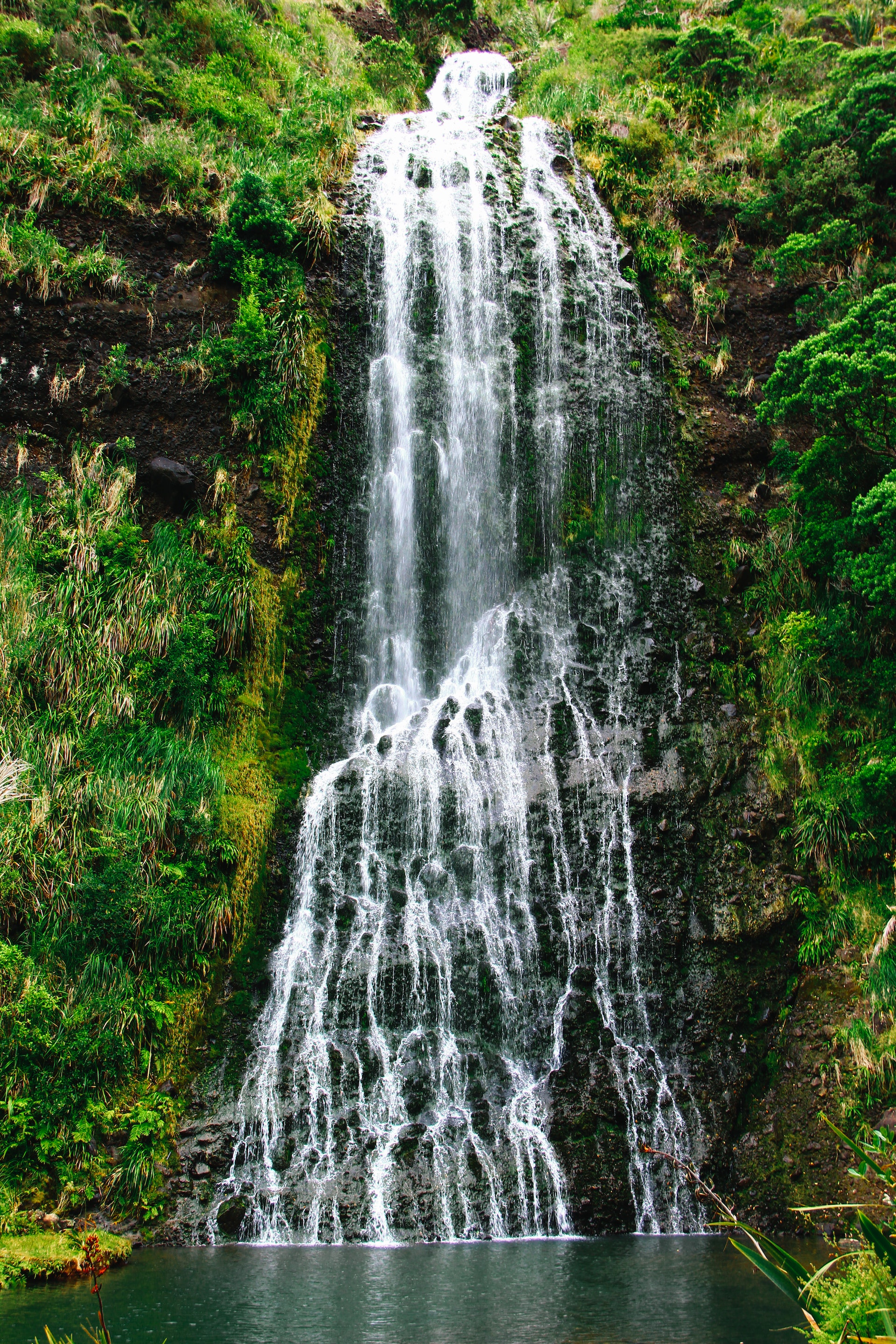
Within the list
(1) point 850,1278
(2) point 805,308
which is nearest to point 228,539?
(2) point 805,308

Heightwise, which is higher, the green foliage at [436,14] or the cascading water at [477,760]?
the green foliage at [436,14]

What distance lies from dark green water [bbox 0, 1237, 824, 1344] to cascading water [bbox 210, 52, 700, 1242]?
3.31 feet

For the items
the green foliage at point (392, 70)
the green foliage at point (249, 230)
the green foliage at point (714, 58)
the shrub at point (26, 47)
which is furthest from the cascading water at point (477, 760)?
the shrub at point (26, 47)

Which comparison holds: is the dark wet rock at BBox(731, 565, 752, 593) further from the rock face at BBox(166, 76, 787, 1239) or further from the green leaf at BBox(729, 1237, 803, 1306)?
the green leaf at BBox(729, 1237, 803, 1306)

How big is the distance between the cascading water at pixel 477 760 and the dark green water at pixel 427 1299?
1.01 metres

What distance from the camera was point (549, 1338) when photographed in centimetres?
436

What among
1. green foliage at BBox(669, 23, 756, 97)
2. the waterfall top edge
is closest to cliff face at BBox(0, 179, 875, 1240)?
green foliage at BBox(669, 23, 756, 97)

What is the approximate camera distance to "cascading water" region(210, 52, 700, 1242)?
759cm

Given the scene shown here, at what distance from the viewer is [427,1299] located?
5.11m

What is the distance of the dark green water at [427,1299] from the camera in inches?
176

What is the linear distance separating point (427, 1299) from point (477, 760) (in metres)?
5.48

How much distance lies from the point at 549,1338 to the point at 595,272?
13.7 meters

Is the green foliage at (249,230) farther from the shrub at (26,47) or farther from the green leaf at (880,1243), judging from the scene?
the green leaf at (880,1243)

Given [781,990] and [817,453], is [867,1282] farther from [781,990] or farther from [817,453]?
[817,453]
